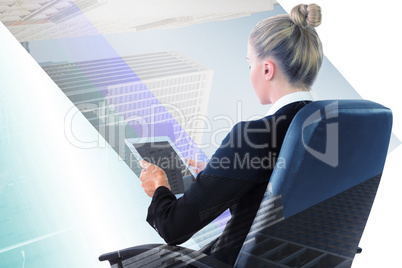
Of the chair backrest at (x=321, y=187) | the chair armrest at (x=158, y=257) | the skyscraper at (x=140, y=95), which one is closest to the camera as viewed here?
the chair backrest at (x=321, y=187)

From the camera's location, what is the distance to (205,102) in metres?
2.19

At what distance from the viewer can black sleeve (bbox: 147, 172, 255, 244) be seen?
1.02 meters

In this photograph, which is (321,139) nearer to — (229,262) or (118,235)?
(229,262)

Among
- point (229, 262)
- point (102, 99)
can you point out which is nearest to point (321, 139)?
point (229, 262)

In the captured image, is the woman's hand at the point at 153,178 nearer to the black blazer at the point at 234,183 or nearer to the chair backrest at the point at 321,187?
the black blazer at the point at 234,183

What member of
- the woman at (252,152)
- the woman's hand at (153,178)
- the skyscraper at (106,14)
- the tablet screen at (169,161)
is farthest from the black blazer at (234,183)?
the skyscraper at (106,14)

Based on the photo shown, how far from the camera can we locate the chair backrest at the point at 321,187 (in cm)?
93

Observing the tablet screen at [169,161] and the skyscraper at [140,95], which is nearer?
the tablet screen at [169,161]

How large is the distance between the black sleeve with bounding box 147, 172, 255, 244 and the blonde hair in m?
0.36

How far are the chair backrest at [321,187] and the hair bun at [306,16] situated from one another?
10.5 inches

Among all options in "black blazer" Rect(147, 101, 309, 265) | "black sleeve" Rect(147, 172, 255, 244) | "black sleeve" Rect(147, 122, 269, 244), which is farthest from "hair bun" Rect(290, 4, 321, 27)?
"black sleeve" Rect(147, 172, 255, 244)

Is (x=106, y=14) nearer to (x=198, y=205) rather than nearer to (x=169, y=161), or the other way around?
(x=169, y=161)

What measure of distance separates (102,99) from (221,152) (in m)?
1.03

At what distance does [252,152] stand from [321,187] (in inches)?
8.2
